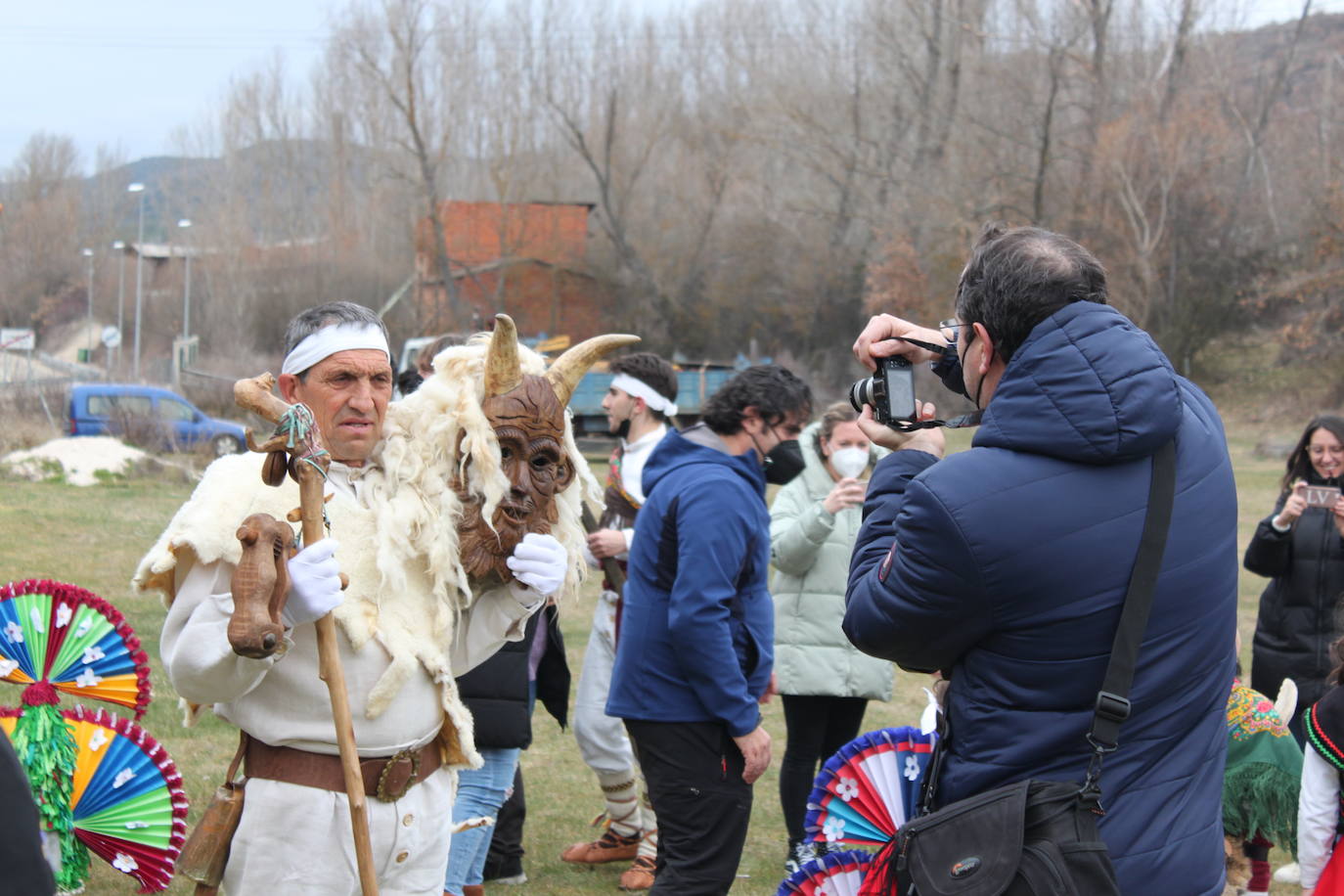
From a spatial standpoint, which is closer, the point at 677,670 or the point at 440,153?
the point at 677,670

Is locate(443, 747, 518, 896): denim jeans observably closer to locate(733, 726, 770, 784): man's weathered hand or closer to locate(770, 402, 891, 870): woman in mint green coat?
locate(733, 726, 770, 784): man's weathered hand

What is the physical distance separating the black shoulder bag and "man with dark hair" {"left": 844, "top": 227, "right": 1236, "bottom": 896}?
0.03 meters

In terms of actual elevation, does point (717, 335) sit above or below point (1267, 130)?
below

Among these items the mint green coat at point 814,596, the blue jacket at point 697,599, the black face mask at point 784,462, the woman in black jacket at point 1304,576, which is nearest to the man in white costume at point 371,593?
the blue jacket at point 697,599

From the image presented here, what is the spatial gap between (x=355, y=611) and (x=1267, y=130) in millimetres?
39690

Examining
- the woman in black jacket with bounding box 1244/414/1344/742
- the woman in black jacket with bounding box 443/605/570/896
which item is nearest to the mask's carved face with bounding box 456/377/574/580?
the woman in black jacket with bounding box 443/605/570/896

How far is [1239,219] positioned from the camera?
32438 millimetres

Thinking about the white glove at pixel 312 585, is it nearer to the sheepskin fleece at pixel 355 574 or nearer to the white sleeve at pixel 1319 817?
the sheepskin fleece at pixel 355 574

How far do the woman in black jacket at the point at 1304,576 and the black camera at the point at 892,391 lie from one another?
146 inches

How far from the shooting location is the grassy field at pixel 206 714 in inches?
→ 213

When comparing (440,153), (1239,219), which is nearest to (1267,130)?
(1239,219)

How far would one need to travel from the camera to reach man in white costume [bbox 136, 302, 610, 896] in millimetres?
2480

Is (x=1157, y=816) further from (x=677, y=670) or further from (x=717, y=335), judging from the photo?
(x=717, y=335)

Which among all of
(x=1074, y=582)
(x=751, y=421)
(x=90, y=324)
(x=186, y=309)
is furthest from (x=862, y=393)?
(x=90, y=324)
